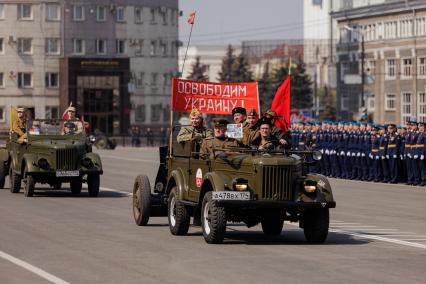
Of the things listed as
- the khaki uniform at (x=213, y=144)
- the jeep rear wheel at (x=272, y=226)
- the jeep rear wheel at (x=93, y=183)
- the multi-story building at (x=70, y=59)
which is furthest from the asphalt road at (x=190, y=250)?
the multi-story building at (x=70, y=59)

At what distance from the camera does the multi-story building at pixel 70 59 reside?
390 feet

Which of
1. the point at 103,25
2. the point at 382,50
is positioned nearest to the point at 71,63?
the point at 103,25

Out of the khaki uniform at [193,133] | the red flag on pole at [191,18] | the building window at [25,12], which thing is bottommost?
the khaki uniform at [193,133]

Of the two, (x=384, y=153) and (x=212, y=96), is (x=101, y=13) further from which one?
(x=212, y=96)

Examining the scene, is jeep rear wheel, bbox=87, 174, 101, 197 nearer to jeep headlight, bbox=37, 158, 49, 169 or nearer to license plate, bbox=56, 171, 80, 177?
license plate, bbox=56, 171, 80, 177

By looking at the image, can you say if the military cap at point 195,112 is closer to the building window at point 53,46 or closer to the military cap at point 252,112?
the military cap at point 252,112

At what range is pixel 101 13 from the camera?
12256 cm

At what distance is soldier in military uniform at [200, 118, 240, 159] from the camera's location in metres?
18.8

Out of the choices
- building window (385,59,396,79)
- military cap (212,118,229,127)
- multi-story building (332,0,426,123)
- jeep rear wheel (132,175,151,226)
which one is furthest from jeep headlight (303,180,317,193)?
building window (385,59,396,79)

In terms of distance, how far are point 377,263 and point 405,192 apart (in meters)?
18.6

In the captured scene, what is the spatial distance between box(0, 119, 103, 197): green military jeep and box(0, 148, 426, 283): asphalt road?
2.80m

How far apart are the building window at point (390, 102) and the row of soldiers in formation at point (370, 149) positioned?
175 ft

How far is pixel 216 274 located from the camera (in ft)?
A: 47.1

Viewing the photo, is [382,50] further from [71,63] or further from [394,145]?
[394,145]
